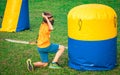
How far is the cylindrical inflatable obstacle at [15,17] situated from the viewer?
12797mm

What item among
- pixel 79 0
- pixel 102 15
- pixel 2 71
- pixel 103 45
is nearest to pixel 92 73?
pixel 103 45

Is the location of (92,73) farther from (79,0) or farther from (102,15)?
(79,0)

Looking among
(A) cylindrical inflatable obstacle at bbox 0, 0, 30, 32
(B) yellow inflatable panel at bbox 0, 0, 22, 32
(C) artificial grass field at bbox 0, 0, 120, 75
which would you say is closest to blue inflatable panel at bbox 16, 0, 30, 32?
(A) cylindrical inflatable obstacle at bbox 0, 0, 30, 32

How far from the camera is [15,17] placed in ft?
42.1

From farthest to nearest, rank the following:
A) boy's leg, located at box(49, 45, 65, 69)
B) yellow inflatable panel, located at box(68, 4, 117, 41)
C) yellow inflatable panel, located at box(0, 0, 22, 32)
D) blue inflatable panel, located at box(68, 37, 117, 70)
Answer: yellow inflatable panel, located at box(0, 0, 22, 32) → boy's leg, located at box(49, 45, 65, 69) → blue inflatable panel, located at box(68, 37, 117, 70) → yellow inflatable panel, located at box(68, 4, 117, 41)

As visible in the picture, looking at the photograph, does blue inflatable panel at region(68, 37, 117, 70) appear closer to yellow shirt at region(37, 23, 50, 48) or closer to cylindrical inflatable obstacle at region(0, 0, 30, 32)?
yellow shirt at region(37, 23, 50, 48)

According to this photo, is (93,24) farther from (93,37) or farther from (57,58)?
(57,58)

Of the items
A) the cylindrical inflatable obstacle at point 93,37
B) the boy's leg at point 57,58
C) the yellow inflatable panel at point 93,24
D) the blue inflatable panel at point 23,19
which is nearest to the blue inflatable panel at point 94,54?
the cylindrical inflatable obstacle at point 93,37

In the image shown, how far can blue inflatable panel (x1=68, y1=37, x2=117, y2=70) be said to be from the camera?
7910 mm

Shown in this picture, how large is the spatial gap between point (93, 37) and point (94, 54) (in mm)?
378

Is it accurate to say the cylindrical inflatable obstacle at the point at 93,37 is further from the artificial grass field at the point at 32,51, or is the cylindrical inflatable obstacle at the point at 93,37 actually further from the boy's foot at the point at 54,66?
the boy's foot at the point at 54,66

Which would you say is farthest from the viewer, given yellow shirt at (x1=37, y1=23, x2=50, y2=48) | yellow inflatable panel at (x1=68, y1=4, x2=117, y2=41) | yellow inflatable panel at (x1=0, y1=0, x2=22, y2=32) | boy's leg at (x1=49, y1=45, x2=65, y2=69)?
yellow inflatable panel at (x1=0, y1=0, x2=22, y2=32)

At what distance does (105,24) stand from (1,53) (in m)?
3.39

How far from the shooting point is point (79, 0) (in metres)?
20.7
